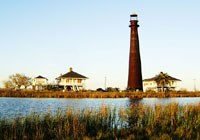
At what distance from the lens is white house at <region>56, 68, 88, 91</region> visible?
89000 mm

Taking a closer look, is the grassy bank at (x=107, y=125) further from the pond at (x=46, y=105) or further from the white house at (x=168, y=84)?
the white house at (x=168, y=84)

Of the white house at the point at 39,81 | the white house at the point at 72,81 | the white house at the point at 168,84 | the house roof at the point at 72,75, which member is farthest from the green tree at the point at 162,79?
the white house at the point at 39,81

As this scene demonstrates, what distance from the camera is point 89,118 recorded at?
51.4 ft

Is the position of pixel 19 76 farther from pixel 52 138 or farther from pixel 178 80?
pixel 52 138

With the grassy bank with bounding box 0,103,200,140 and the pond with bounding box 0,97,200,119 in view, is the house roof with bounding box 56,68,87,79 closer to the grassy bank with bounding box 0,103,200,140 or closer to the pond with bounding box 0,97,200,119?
the pond with bounding box 0,97,200,119

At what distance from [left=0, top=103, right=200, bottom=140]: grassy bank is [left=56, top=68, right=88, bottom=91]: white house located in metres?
71.1

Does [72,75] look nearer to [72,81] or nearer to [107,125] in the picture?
[72,81]

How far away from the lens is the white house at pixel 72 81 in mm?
89000

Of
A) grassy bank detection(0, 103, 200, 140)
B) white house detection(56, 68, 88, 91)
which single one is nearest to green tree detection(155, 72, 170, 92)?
white house detection(56, 68, 88, 91)

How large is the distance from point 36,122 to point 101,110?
3.55 meters

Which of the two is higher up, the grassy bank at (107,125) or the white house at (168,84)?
the white house at (168,84)

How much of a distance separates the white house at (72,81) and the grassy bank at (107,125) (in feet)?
233

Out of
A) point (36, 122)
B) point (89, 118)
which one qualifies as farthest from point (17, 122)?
point (89, 118)

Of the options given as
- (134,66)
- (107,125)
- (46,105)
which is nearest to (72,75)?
(134,66)
